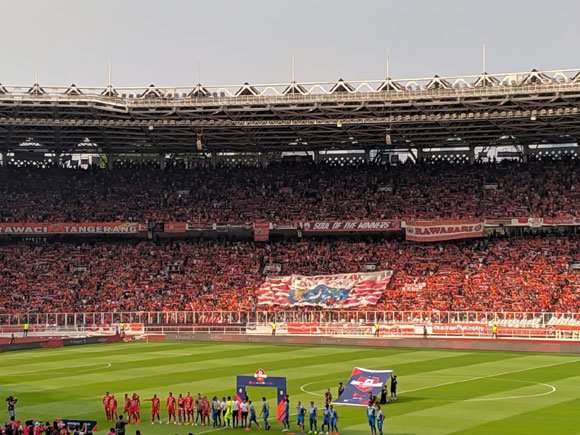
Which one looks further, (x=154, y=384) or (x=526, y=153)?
(x=526, y=153)

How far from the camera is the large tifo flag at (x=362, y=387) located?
4050cm

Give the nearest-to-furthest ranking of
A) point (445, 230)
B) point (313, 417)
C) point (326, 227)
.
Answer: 1. point (313, 417)
2. point (445, 230)
3. point (326, 227)

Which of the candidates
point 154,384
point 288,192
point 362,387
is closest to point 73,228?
point 288,192

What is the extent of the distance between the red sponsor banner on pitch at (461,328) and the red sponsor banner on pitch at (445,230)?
12.7 m

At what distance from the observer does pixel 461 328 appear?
7031 centimetres

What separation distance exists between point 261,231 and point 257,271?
4078 mm

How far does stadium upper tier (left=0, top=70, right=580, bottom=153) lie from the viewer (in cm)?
7256

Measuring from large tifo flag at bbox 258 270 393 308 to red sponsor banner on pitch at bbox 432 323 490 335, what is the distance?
333 inches

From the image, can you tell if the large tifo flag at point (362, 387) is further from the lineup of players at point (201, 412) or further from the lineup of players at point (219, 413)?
the lineup of players at point (201, 412)

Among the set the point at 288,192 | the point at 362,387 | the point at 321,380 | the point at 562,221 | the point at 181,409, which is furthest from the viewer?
the point at 288,192

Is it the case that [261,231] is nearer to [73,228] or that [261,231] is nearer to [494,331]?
[73,228]

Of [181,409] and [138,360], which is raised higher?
[138,360]

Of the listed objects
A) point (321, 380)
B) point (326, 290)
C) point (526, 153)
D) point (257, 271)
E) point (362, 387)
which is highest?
point (526, 153)

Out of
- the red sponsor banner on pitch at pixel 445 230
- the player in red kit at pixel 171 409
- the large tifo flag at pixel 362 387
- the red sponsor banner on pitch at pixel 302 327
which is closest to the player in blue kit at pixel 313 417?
the large tifo flag at pixel 362 387
